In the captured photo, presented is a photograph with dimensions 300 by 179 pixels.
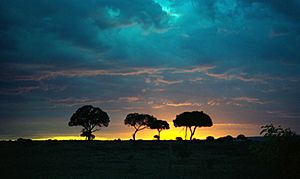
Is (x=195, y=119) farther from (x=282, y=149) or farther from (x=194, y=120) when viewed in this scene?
(x=282, y=149)

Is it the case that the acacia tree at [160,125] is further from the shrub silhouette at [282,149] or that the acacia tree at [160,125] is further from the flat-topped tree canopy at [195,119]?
the shrub silhouette at [282,149]

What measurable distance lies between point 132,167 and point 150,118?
6868 centimetres

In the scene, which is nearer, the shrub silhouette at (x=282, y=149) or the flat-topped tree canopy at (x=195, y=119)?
the shrub silhouette at (x=282, y=149)

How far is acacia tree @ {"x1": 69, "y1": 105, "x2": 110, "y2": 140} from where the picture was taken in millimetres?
110938

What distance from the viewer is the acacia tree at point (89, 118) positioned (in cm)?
11094

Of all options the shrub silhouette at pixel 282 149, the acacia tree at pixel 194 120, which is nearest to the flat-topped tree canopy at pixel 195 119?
the acacia tree at pixel 194 120

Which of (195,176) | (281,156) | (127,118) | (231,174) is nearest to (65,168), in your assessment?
(195,176)

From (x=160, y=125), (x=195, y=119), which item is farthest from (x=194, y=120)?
(x=160, y=125)

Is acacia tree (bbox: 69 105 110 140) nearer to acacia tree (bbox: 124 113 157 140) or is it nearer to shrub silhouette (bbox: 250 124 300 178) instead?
acacia tree (bbox: 124 113 157 140)

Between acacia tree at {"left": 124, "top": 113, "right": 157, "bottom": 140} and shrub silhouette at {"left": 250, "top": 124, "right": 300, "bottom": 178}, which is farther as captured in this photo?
acacia tree at {"left": 124, "top": 113, "right": 157, "bottom": 140}

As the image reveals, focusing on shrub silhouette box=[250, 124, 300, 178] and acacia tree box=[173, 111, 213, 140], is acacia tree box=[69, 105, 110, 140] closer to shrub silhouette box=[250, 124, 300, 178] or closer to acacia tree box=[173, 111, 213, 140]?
acacia tree box=[173, 111, 213, 140]

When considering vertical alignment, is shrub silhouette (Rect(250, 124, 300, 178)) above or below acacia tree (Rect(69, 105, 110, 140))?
below

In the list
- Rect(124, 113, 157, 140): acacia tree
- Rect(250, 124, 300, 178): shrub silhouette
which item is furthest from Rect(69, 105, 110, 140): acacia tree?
Rect(250, 124, 300, 178): shrub silhouette

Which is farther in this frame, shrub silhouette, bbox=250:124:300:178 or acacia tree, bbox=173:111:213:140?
acacia tree, bbox=173:111:213:140
